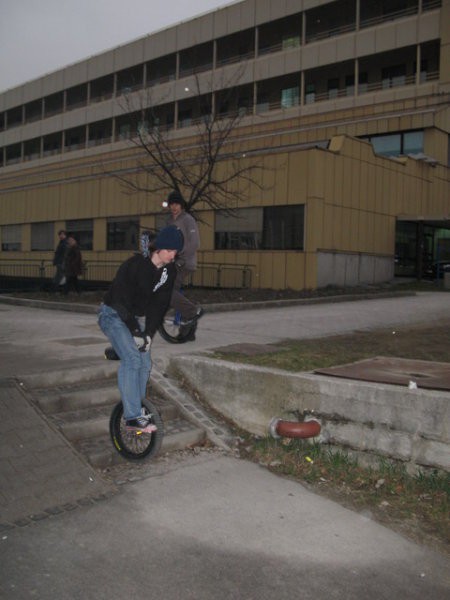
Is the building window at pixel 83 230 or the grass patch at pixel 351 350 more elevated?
the building window at pixel 83 230

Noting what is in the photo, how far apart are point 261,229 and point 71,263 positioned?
738 centimetres

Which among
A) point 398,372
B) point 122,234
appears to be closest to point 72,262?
point 122,234

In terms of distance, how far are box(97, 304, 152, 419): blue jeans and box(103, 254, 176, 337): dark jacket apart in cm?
7

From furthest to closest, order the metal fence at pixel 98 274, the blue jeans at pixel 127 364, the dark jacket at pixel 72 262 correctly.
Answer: the metal fence at pixel 98 274 → the dark jacket at pixel 72 262 → the blue jeans at pixel 127 364

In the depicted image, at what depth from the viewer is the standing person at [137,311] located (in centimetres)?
433

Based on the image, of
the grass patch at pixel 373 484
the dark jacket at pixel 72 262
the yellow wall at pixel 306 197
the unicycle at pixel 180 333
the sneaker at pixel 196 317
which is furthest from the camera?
the yellow wall at pixel 306 197

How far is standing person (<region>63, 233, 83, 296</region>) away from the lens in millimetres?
14906

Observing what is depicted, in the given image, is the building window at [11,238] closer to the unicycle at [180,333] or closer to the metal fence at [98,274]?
the metal fence at [98,274]

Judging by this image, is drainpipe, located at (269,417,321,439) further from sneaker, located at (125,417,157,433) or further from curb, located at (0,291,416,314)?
curb, located at (0,291,416,314)

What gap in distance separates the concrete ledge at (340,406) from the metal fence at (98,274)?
1414cm

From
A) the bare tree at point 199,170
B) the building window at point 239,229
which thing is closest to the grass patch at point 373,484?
the bare tree at point 199,170

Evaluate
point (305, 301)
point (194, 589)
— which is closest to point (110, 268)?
point (305, 301)

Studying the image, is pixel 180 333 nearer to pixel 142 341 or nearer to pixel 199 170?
pixel 142 341

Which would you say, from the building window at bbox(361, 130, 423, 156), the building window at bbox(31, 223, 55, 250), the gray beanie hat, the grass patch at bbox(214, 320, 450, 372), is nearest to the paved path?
the grass patch at bbox(214, 320, 450, 372)
